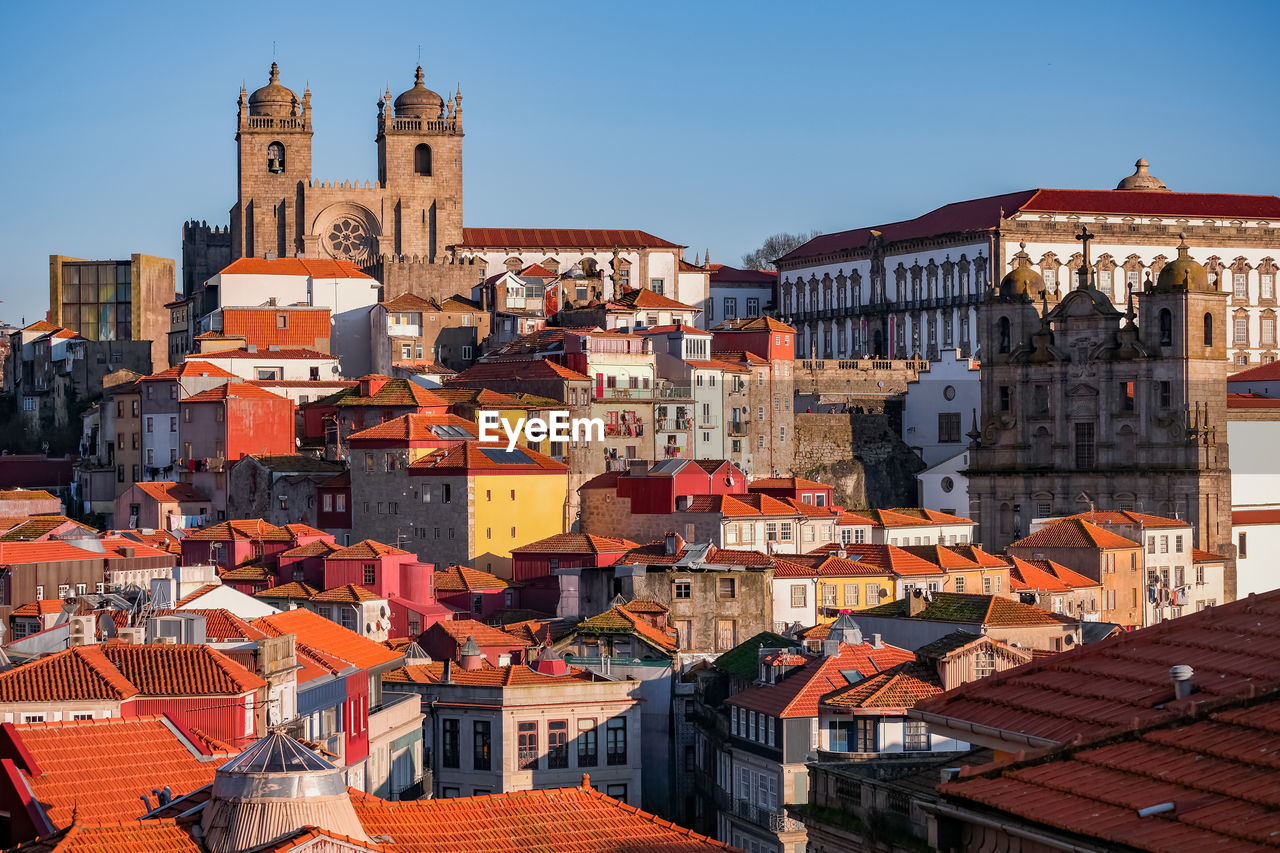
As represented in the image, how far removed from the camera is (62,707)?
30359mm

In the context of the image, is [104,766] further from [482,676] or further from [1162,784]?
[482,676]

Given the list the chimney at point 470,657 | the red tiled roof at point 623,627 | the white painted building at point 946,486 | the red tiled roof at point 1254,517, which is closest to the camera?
the chimney at point 470,657

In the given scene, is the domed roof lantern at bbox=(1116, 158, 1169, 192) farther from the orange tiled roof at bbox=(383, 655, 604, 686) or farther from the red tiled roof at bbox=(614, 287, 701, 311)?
the orange tiled roof at bbox=(383, 655, 604, 686)

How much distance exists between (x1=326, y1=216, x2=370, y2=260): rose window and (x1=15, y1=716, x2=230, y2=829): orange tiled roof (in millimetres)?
89486

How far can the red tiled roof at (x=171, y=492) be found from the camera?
80125 millimetres

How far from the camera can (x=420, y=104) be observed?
11994 centimetres

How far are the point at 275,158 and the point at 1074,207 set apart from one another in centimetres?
4395

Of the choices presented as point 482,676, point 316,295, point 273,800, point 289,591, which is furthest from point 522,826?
point 316,295

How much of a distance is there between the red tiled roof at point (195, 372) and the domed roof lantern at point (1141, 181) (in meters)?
64.0

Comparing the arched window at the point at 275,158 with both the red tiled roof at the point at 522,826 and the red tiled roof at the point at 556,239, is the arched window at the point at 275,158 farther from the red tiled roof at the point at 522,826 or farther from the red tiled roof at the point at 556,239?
the red tiled roof at the point at 522,826

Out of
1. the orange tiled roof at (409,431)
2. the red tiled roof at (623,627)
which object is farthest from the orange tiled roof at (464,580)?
the red tiled roof at (623,627)

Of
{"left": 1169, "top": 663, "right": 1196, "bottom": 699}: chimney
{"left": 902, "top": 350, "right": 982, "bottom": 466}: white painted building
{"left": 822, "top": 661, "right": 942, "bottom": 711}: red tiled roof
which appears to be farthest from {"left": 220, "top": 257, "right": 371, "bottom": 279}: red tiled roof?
{"left": 1169, "top": 663, "right": 1196, "bottom": 699}: chimney

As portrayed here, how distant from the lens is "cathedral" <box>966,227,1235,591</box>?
81000 mm

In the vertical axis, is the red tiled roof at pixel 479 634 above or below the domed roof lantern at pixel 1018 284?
below
